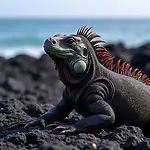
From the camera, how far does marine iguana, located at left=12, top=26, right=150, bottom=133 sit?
16.9ft

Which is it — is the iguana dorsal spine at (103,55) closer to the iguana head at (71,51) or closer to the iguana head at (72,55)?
the iguana head at (72,55)

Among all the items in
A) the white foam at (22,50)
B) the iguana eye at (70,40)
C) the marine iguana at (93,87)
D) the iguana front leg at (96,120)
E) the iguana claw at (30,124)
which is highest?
the white foam at (22,50)

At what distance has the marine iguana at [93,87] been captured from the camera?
5145 millimetres

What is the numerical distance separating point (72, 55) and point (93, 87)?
1.42 ft

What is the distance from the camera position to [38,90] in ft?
48.5

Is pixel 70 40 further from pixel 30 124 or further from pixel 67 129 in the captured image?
pixel 30 124

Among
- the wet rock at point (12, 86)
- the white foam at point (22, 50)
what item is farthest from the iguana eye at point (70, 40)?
the white foam at point (22, 50)

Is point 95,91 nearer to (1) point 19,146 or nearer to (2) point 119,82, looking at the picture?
(2) point 119,82

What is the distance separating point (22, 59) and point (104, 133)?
16.9 m

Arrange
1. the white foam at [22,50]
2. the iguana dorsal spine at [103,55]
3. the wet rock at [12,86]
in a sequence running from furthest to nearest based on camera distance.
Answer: the white foam at [22,50]
the wet rock at [12,86]
the iguana dorsal spine at [103,55]

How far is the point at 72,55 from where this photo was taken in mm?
5230

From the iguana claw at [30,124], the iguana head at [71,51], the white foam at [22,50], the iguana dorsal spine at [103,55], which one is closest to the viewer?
the iguana head at [71,51]

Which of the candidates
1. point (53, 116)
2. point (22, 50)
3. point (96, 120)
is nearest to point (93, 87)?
point (96, 120)

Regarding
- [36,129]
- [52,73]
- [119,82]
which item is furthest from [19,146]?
[52,73]
